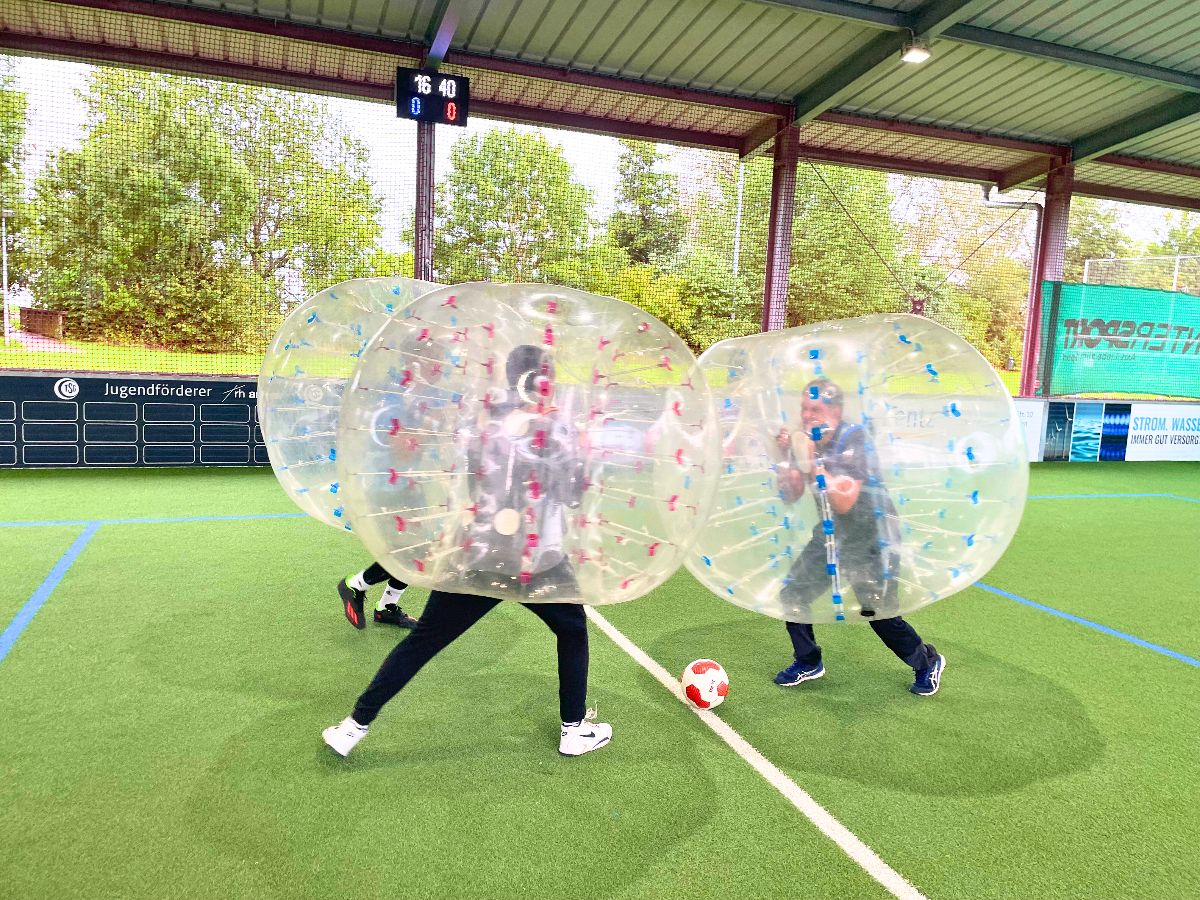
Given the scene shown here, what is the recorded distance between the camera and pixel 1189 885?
2230 mm

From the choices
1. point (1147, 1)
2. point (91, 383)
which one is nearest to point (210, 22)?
point (91, 383)

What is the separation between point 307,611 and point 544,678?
1532mm

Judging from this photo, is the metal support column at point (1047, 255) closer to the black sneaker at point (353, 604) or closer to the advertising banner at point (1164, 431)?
the advertising banner at point (1164, 431)

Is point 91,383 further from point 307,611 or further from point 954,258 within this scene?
point 954,258

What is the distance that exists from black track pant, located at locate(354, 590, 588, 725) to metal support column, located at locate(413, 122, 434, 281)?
23.1ft

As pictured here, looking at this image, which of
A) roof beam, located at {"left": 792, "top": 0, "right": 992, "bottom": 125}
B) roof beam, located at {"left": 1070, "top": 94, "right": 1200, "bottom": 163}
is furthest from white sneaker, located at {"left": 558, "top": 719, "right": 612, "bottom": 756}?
roof beam, located at {"left": 1070, "top": 94, "right": 1200, "bottom": 163}

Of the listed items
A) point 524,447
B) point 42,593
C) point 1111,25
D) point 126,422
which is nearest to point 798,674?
point 524,447

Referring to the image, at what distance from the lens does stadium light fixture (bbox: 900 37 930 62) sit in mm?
8117

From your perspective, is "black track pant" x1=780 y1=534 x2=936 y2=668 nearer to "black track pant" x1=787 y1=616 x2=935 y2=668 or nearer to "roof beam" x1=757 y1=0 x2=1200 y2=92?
"black track pant" x1=787 y1=616 x2=935 y2=668

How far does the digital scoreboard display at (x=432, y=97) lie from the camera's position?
8602mm

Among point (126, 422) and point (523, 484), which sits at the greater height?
point (523, 484)

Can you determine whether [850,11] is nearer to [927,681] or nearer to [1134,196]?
[927,681]

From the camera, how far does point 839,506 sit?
8.96ft

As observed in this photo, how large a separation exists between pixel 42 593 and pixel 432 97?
21.1 ft
